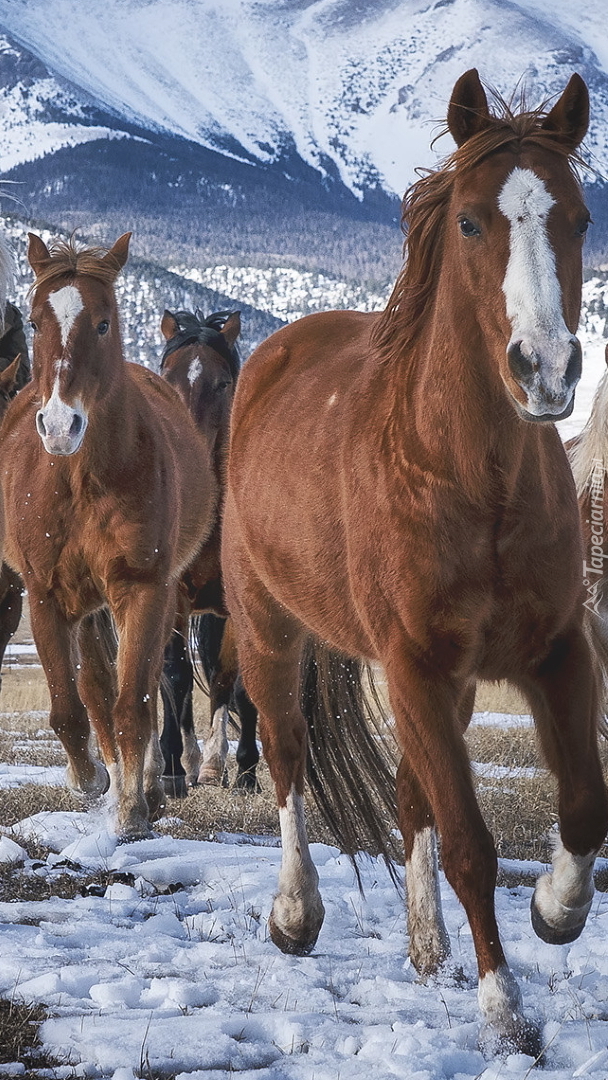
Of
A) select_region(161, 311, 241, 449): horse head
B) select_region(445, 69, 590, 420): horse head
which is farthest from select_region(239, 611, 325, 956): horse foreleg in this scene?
select_region(161, 311, 241, 449): horse head

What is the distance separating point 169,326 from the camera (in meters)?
10.4

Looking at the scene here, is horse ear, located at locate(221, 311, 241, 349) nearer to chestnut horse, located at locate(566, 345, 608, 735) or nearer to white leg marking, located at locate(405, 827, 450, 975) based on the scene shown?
chestnut horse, located at locate(566, 345, 608, 735)

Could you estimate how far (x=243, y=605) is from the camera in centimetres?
536

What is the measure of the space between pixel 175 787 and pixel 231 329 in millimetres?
3805

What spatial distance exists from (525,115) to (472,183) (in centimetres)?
30

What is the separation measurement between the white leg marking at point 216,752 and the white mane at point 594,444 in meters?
3.61

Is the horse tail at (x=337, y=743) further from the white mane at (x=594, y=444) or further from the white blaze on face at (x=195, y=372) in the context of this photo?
the white blaze on face at (x=195, y=372)

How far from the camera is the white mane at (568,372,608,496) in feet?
22.1

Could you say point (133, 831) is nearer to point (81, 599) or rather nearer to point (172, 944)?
point (81, 599)

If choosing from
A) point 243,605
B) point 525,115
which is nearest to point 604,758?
point 243,605

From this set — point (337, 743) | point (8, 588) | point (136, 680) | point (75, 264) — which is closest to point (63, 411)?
point (75, 264)

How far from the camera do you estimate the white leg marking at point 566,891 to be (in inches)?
142

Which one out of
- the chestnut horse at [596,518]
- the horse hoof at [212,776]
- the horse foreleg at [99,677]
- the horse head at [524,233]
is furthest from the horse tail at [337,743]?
the horse hoof at [212,776]

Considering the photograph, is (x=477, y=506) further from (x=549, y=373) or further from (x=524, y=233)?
(x=524, y=233)
